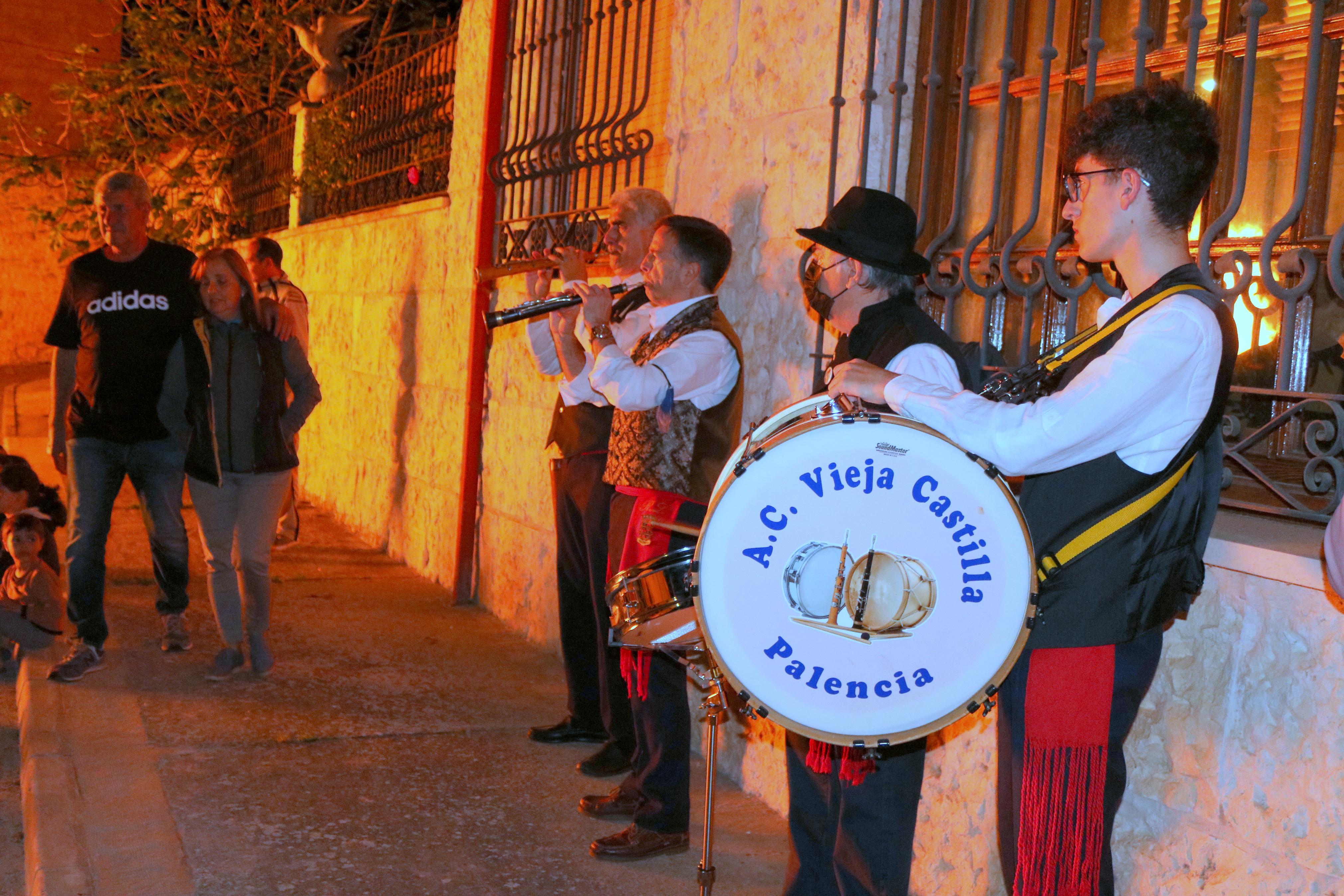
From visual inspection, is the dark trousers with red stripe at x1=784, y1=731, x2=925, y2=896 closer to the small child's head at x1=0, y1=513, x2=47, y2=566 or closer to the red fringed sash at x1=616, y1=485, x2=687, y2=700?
the red fringed sash at x1=616, y1=485, x2=687, y2=700

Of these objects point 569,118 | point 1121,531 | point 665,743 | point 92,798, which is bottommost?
point 92,798

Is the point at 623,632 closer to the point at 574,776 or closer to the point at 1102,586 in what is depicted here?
the point at 1102,586

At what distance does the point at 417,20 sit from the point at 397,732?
9.40m

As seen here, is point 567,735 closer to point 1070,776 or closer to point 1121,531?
point 1070,776

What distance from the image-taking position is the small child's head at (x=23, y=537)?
16.4 feet

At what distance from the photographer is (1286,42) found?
9.03ft

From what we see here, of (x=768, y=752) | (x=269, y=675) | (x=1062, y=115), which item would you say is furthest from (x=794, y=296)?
(x=269, y=675)

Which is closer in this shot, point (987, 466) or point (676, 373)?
point (987, 466)

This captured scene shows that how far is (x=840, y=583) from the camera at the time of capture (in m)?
2.16

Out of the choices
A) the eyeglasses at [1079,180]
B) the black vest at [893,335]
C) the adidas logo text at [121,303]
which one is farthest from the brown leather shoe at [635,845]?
the adidas logo text at [121,303]

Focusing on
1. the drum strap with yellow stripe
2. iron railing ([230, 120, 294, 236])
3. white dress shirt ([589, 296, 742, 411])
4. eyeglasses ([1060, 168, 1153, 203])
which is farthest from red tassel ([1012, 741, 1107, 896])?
iron railing ([230, 120, 294, 236])

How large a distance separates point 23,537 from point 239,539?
0.87 m

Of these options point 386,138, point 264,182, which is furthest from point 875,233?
point 264,182

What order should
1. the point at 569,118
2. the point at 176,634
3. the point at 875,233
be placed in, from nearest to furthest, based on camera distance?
the point at 875,233 → the point at 176,634 → the point at 569,118
